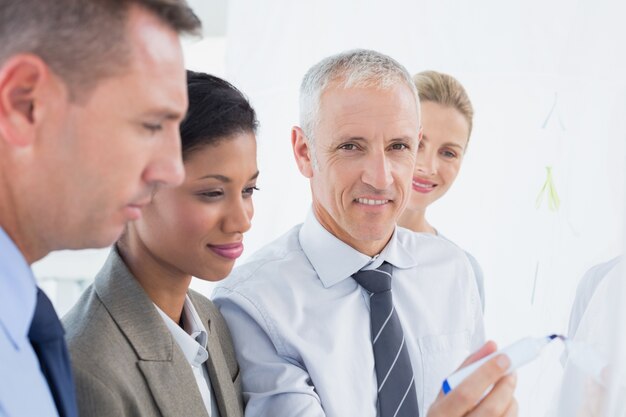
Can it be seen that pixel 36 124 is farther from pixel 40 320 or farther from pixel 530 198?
pixel 530 198

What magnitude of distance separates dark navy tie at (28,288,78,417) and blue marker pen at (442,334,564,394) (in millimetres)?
519

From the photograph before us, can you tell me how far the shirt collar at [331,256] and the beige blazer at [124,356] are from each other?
41 centimetres

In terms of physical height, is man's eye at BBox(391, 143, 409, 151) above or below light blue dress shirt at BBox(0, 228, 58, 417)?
above

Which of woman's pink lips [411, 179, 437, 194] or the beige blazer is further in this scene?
woman's pink lips [411, 179, 437, 194]

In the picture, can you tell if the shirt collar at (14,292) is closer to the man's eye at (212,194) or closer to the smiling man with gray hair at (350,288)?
the man's eye at (212,194)

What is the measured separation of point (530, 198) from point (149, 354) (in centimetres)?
131

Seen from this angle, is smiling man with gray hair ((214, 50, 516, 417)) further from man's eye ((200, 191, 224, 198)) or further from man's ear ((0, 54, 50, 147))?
man's ear ((0, 54, 50, 147))

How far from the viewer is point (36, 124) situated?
741 millimetres

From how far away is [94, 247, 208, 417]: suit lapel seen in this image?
3.40 feet

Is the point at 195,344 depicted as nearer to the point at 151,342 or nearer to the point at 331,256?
the point at 151,342

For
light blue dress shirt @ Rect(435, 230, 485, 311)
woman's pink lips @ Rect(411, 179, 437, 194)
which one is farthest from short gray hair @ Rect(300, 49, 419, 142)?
light blue dress shirt @ Rect(435, 230, 485, 311)

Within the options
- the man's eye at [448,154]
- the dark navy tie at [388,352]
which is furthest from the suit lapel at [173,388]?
the man's eye at [448,154]

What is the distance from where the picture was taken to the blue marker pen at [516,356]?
3.49 feet

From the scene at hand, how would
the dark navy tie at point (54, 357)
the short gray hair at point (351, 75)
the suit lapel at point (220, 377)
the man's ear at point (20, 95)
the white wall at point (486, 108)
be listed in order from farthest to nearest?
1. the white wall at point (486, 108)
2. the short gray hair at point (351, 75)
3. the suit lapel at point (220, 377)
4. the dark navy tie at point (54, 357)
5. the man's ear at point (20, 95)
